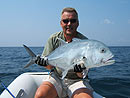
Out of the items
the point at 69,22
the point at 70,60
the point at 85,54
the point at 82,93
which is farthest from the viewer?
the point at 69,22

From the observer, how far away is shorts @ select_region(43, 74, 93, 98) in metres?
3.08

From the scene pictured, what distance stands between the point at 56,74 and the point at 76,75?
0.45 metres

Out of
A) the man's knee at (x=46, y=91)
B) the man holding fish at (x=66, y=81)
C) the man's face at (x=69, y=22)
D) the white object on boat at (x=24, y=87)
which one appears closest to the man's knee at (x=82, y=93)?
the man holding fish at (x=66, y=81)

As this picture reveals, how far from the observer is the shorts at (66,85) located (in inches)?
121

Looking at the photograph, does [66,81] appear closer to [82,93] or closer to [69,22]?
[82,93]

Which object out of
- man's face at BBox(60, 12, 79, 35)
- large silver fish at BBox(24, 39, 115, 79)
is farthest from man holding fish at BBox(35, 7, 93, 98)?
large silver fish at BBox(24, 39, 115, 79)

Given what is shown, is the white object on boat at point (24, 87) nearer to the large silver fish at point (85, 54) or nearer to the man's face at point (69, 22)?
the large silver fish at point (85, 54)

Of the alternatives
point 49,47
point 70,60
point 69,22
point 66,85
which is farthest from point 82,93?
point 69,22

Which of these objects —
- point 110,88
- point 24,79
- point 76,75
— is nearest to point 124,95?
point 110,88

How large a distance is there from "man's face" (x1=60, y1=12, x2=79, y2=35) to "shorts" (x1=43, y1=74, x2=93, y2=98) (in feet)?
3.34

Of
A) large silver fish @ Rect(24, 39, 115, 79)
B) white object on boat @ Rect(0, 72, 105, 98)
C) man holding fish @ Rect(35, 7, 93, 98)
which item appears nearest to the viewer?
large silver fish @ Rect(24, 39, 115, 79)

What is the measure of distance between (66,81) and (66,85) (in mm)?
89

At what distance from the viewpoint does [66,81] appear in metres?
3.29

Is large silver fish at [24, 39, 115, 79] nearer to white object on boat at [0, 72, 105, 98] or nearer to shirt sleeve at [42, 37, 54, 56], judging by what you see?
shirt sleeve at [42, 37, 54, 56]
